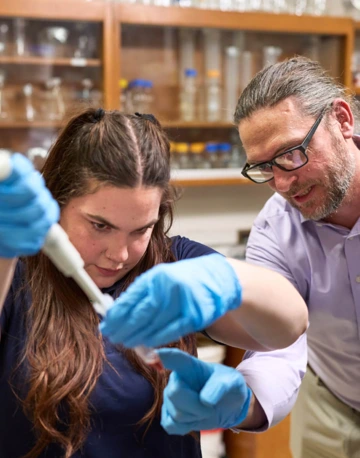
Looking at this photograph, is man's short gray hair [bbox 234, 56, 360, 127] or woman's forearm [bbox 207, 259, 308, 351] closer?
woman's forearm [bbox 207, 259, 308, 351]

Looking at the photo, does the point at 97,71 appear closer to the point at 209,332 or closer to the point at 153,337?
the point at 209,332

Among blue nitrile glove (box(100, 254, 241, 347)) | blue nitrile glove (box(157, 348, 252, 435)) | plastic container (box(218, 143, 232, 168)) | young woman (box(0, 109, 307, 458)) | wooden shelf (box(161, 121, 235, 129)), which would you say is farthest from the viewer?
plastic container (box(218, 143, 232, 168))

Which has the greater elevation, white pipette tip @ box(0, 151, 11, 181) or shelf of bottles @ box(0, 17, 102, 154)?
shelf of bottles @ box(0, 17, 102, 154)

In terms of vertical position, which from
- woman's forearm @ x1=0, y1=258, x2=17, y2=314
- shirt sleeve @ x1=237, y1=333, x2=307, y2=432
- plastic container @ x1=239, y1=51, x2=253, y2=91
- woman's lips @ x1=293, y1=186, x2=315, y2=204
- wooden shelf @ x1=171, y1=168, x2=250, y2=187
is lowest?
shirt sleeve @ x1=237, y1=333, x2=307, y2=432

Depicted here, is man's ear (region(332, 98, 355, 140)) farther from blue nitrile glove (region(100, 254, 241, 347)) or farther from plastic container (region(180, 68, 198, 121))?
plastic container (region(180, 68, 198, 121))

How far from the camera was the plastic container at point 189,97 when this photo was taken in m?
3.04

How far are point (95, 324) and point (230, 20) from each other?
2.13 m

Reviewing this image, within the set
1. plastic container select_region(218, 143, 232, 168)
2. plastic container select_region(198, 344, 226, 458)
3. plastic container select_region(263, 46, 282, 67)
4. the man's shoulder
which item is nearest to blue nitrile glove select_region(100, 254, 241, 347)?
the man's shoulder

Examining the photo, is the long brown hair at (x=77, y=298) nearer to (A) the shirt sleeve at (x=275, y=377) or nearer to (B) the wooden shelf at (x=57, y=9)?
(A) the shirt sleeve at (x=275, y=377)

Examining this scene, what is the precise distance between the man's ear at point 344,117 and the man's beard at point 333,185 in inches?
1.9

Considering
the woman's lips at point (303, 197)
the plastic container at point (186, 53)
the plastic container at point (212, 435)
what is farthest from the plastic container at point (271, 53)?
the woman's lips at point (303, 197)

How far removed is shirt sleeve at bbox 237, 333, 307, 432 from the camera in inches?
50.2

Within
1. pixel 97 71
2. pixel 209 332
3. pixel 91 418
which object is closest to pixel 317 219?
pixel 209 332

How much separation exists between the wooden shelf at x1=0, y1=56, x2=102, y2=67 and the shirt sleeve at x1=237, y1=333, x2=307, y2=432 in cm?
193
